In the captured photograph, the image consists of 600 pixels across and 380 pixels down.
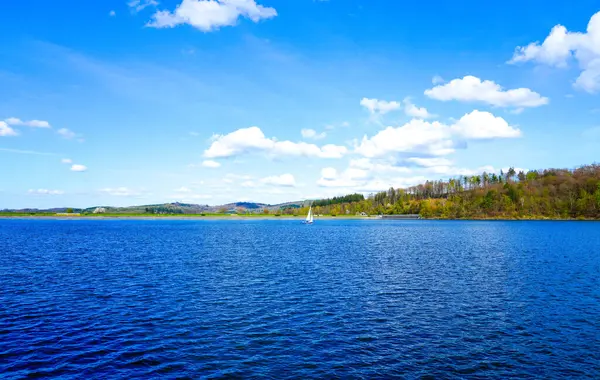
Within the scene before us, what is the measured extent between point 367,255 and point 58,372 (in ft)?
197

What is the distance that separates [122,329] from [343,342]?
16.2m

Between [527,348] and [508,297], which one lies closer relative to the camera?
[527,348]

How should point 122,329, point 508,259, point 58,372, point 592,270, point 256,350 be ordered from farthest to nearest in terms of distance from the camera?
point 508,259
point 592,270
point 122,329
point 256,350
point 58,372

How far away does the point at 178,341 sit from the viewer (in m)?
26.8

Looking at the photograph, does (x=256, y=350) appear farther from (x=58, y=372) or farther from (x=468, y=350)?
(x=468, y=350)

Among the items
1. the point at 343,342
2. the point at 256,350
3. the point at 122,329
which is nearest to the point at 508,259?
the point at 343,342

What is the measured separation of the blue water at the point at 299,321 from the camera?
22.8 m

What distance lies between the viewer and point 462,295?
134 feet

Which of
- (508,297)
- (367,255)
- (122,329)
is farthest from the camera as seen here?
(367,255)

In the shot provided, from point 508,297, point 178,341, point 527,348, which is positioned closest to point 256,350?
point 178,341

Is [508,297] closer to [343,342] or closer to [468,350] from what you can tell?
[468,350]

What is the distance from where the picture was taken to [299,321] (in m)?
31.6

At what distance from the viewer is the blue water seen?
2280 centimetres

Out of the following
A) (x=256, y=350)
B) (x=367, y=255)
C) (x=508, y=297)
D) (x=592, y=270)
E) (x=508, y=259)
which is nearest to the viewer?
(x=256, y=350)
